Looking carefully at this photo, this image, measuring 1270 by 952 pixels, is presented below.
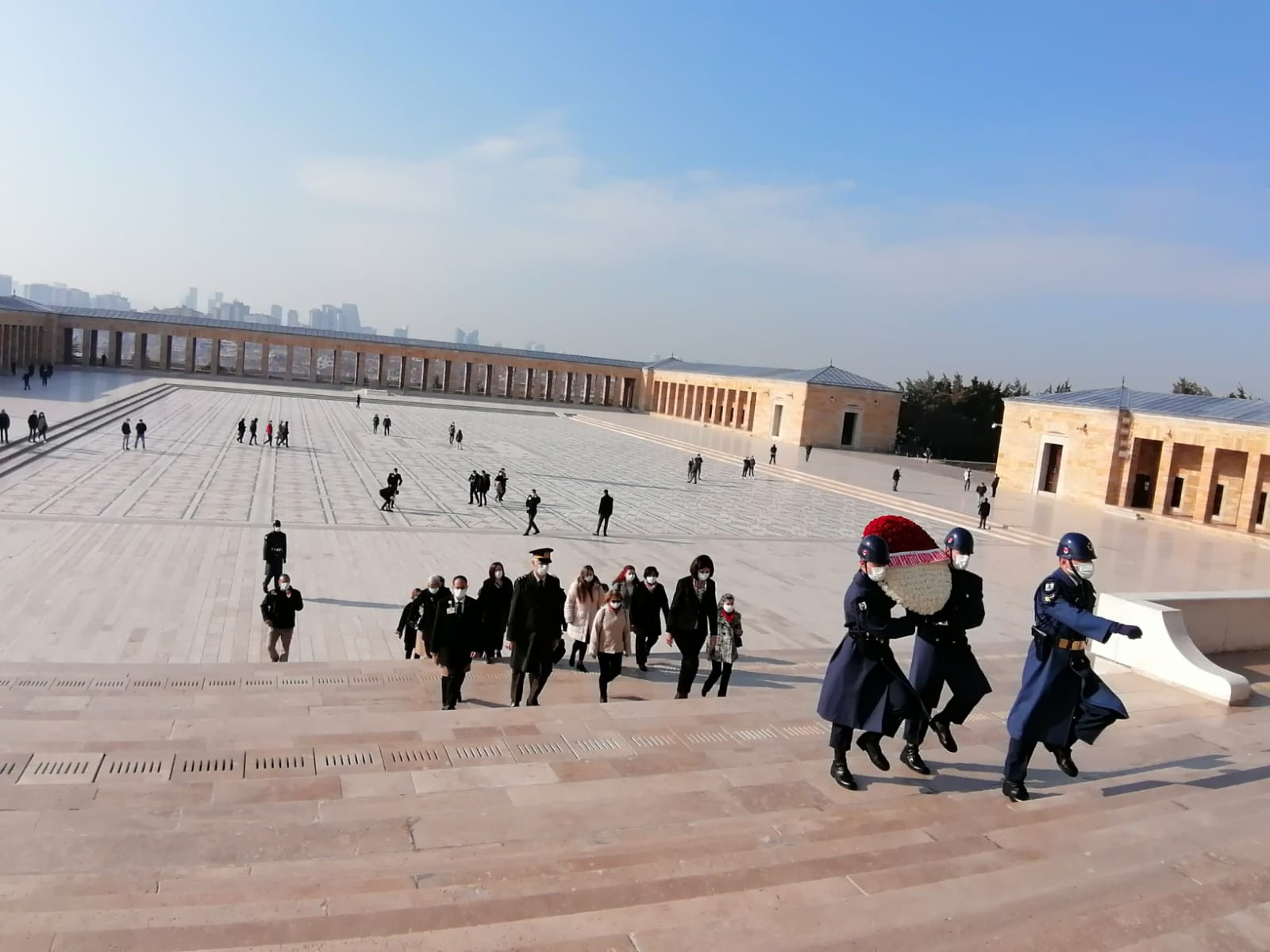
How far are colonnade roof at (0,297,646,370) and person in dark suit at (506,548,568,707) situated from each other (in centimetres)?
4971

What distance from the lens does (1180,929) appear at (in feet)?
10.1

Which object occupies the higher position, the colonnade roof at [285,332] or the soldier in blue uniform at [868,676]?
the colonnade roof at [285,332]

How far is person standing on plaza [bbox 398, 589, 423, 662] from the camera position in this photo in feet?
25.0

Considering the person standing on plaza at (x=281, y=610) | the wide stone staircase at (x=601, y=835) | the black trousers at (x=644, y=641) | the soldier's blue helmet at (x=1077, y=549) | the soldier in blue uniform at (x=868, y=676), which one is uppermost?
the soldier's blue helmet at (x=1077, y=549)

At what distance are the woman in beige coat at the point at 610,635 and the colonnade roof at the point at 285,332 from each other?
163 feet

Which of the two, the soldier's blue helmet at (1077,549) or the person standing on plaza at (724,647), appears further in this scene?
the person standing on plaza at (724,647)

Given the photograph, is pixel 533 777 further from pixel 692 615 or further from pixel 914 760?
pixel 692 615

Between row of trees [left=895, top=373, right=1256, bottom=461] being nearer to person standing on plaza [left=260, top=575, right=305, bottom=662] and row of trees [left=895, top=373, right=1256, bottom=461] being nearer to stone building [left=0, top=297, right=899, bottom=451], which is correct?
stone building [left=0, top=297, right=899, bottom=451]

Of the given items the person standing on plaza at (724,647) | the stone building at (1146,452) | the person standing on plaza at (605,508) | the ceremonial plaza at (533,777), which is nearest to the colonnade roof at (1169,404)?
the stone building at (1146,452)

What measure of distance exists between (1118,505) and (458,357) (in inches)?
1581

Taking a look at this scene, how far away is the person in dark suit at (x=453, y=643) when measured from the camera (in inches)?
247

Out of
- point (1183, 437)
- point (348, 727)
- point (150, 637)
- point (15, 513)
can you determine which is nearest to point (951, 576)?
point (348, 727)

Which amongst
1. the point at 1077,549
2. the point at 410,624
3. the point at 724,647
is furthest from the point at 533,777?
the point at 410,624

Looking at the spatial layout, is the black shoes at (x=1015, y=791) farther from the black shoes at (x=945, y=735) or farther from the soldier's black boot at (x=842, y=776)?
the soldier's black boot at (x=842, y=776)
